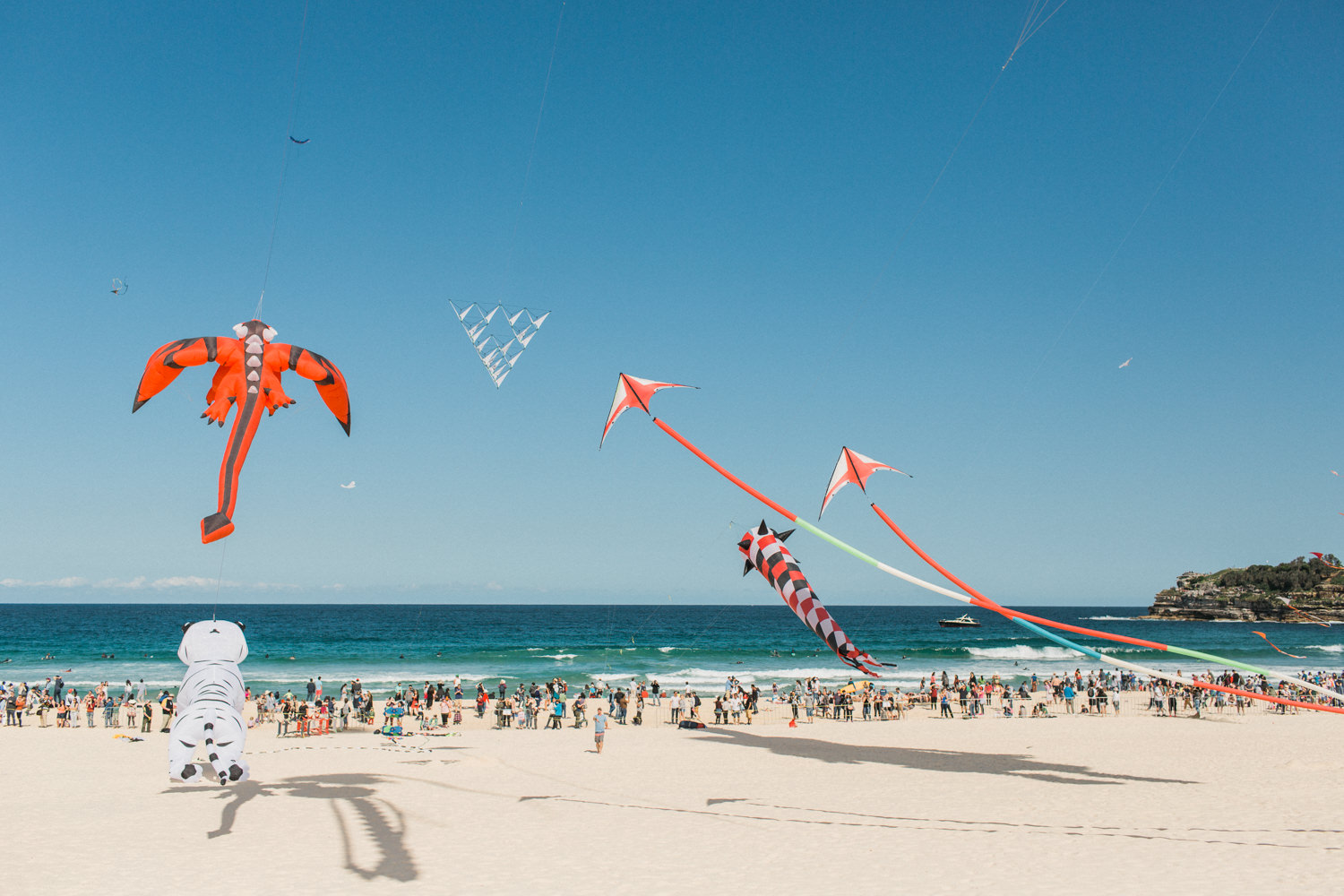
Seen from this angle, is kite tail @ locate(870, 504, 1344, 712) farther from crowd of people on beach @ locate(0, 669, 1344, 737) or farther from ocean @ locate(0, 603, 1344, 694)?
ocean @ locate(0, 603, 1344, 694)

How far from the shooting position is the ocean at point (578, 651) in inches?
1639

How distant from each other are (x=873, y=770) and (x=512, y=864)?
804cm

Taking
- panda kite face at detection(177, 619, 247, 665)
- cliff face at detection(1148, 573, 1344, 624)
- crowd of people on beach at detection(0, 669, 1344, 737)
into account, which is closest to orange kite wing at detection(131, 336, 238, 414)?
panda kite face at detection(177, 619, 247, 665)

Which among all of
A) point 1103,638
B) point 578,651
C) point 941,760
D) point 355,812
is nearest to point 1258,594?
point 578,651

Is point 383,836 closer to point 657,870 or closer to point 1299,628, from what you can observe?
point 657,870

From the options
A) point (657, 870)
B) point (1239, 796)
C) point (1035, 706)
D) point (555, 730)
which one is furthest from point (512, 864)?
point (1035, 706)

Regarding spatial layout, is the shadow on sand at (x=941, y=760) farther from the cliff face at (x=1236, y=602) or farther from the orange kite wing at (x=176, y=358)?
the cliff face at (x=1236, y=602)

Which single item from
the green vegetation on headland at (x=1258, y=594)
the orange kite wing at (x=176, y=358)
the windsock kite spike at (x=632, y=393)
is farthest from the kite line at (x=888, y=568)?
the green vegetation on headland at (x=1258, y=594)

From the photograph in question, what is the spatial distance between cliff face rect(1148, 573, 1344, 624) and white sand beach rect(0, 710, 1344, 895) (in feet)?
299

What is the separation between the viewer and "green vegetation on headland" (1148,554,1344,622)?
92.8 m

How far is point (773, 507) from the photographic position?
9844 millimetres

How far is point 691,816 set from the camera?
472 inches

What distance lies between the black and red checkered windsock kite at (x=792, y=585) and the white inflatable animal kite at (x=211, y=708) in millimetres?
10409

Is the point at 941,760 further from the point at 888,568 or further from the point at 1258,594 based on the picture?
the point at 1258,594
